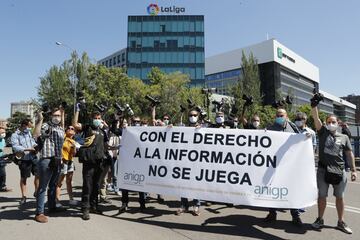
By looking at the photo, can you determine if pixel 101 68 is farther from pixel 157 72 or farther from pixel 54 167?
pixel 54 167

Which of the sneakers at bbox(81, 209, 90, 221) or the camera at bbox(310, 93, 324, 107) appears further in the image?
the sneakers at bbox(81, 209, 90, 221)

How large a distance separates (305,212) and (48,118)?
5678 mm

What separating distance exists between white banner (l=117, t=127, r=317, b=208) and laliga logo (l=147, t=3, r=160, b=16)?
68050 mm

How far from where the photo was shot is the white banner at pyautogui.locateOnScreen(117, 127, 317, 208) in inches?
223

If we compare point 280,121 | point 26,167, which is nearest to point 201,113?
point 280,121

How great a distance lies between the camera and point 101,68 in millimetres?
37812

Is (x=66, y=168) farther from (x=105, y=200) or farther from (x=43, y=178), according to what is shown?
(x=43, y=178)

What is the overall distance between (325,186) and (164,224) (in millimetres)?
2909

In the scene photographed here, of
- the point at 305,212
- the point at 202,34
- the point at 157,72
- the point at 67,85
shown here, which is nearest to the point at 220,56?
the point at 202,34

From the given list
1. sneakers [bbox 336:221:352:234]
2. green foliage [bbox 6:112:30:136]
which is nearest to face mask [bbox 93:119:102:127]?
green foliage [bbox 6:112:30:136]

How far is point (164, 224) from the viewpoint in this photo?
6082 mm

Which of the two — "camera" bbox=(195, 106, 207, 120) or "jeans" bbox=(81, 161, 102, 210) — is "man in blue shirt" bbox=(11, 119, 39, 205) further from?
"camera" bbox=(195, 106, 207, 120)

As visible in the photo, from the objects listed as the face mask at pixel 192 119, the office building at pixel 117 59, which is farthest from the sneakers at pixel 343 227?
the office building at pixel 117 59

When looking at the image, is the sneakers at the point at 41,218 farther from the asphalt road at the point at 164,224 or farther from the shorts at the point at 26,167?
the shorts at the point at 26,167
